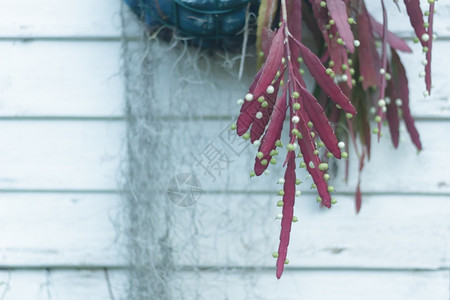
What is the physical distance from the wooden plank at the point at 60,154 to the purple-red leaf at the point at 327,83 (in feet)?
1.71

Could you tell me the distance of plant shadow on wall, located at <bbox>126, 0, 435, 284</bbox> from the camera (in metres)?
0.65

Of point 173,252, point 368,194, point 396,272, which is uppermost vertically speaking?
point 173,252

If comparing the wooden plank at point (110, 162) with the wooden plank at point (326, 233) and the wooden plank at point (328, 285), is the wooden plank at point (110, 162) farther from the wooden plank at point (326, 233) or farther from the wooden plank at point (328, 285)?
the wooden plank at point (328, 285)

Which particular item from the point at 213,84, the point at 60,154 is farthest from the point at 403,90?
the point at 60,154

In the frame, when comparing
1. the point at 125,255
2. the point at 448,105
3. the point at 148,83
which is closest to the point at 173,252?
the point at 125,255

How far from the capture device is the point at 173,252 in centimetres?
107

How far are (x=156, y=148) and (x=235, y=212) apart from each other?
0.23 metres

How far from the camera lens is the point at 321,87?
2.29 feet

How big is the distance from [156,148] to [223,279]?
0.34 metres

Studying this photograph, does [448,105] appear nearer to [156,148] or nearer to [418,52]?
[418,52]

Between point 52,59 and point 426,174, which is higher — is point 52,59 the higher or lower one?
the higher one

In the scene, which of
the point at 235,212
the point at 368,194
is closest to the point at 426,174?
the point at 368,194

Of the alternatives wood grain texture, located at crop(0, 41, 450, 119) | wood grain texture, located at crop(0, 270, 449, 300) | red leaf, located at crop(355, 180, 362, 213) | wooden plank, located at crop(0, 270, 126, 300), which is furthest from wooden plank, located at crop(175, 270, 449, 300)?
wood grain texture, located at crop(0, 41, 450, 119)

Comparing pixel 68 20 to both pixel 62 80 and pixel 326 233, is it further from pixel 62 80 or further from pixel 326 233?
pixel 326 233
